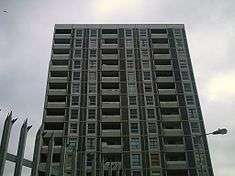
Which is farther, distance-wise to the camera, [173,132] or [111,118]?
[111,118]

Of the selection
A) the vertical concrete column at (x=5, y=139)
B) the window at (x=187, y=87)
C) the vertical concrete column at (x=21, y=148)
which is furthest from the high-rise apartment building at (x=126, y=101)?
the vertical concrete column at (x=5, y=139)

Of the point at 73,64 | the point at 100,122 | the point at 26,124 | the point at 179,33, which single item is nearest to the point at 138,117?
the point at 100,122

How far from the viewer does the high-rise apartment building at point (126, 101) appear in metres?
55.2

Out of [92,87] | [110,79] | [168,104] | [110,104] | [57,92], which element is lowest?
[168,104]

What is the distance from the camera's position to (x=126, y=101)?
61031 millimetres

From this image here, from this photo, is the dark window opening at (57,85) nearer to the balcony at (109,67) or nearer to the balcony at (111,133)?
the balcony at (109,67)

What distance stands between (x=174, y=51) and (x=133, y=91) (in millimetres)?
13033

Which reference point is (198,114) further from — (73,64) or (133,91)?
(73,64)

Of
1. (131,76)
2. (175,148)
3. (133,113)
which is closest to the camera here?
(175,148)

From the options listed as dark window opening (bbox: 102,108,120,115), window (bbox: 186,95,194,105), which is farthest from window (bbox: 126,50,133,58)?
window (bbox: 186,95,194,105)

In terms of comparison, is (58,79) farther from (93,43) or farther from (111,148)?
(111,148)

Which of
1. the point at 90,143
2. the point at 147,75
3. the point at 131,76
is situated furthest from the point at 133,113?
the point at 90,143

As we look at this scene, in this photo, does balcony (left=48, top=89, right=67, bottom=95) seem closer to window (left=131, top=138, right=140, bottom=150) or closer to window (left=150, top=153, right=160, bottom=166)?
window (left=131, top=138, right=140, bottom=150)

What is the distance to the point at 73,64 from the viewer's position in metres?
65.3
